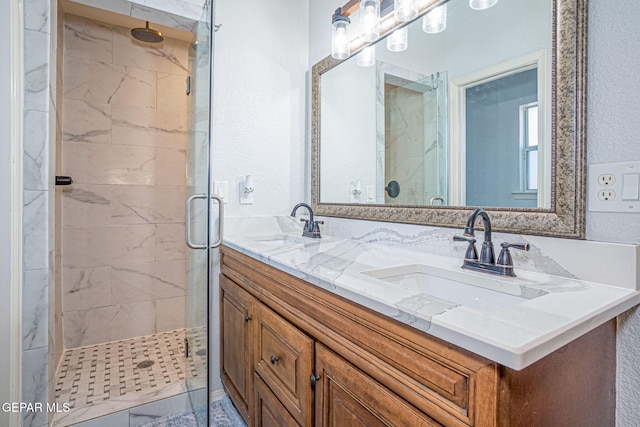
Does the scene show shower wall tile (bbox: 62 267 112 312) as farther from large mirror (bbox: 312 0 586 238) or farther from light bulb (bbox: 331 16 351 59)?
light bulb (bbox: 331 16 351 59)

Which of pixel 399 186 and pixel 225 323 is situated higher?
pixel 399 186

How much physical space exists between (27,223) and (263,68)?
56.0 inches

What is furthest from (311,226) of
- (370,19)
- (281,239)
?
(370,19)

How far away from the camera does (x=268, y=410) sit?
1214mm

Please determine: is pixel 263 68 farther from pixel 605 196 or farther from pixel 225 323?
pixel 605 196

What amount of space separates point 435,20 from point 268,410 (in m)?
1.63

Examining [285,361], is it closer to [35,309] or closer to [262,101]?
[35,309]

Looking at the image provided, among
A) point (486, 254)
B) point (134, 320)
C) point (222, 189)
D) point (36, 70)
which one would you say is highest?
point (36, 70)

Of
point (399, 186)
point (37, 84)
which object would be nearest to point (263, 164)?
point (399, 186)

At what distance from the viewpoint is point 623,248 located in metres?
0.79

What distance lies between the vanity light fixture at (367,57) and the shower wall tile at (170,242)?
72.7 inches

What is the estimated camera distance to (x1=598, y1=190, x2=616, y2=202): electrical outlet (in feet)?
2.65

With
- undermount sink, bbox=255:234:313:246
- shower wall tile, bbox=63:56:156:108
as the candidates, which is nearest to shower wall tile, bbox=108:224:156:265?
shower wall tile, bbox=63:56:156:108

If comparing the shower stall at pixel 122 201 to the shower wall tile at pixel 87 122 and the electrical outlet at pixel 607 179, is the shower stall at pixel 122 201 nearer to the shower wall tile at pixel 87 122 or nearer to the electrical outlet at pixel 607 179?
the shower wall tile at pixel 87 122
